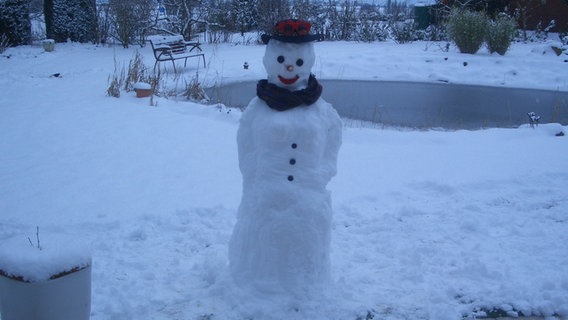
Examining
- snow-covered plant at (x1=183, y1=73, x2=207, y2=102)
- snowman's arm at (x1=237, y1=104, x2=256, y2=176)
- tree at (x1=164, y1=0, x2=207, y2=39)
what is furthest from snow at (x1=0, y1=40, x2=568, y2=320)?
tree at (x1=164, y1=0, x2=207, y2=39)

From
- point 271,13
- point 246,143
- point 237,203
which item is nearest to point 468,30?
point 271,13

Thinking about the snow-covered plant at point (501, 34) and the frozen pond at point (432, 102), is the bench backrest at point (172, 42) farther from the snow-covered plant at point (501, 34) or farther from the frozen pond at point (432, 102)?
the snow-covered plant at point (501, 34)

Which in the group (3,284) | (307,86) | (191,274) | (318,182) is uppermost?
(307,86)

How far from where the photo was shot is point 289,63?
2625 mm

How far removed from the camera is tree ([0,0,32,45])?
1322 centimetres

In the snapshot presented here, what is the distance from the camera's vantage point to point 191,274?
10.5 ft

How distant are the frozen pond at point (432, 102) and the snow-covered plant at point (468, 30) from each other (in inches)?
95.7

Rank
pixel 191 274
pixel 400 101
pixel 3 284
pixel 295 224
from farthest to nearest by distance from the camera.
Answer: pixel 400 101 < pixel 191 274 < pixel 295 224 < pixel 3 284

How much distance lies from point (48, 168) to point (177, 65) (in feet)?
21.6

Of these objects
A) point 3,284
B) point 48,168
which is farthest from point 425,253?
point 48,168

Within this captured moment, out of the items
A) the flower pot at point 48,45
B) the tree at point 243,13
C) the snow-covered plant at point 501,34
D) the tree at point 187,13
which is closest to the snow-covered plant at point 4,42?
the flower pot at point 48,45

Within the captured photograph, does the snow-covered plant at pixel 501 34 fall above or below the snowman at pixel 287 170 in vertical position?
above

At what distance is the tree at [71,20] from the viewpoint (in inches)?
558

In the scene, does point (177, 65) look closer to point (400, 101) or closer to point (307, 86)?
point (400, 101)
